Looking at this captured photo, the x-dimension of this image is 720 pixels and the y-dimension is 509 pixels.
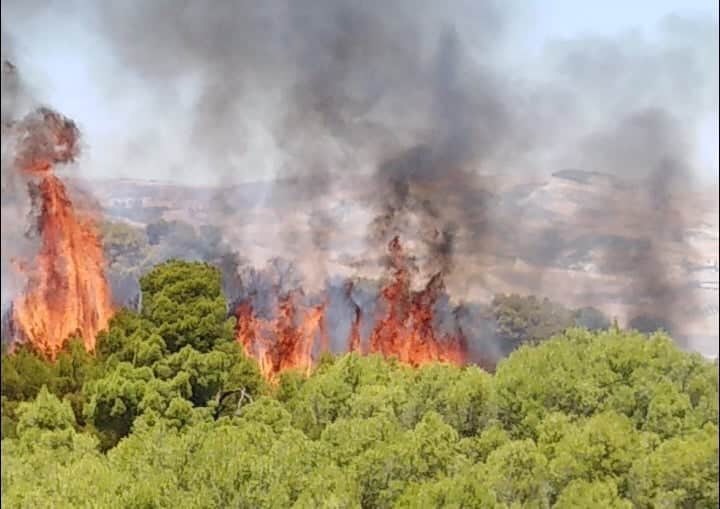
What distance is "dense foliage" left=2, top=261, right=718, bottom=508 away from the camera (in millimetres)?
5922

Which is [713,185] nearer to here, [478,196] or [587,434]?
[587,434]

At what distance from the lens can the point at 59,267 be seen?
38.0ft

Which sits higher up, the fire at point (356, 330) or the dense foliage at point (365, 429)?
the fire at point (356, 330)

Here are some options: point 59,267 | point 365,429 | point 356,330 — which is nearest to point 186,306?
point 59,267

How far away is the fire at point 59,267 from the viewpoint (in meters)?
10.4

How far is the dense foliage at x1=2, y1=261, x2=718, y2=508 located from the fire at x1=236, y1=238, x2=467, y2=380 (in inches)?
65.8

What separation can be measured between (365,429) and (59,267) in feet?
17.4

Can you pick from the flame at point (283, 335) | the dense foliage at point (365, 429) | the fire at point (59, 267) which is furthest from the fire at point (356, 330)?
the dense foliage at point (365, 429)

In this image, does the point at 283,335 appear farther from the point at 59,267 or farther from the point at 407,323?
the point at 59,267

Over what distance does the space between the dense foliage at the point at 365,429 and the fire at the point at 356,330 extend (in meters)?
1.67

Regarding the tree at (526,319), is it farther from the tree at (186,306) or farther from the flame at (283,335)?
the flame at (283,335)

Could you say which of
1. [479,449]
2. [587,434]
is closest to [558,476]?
[587,434]

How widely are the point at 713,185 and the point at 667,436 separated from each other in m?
1.43

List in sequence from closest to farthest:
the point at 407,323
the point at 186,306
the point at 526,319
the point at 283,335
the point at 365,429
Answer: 1. the point at 365,429
2. the point at 526,319
3. the point at 186,306
4. the point at 407,323
5. the point at 283,335
